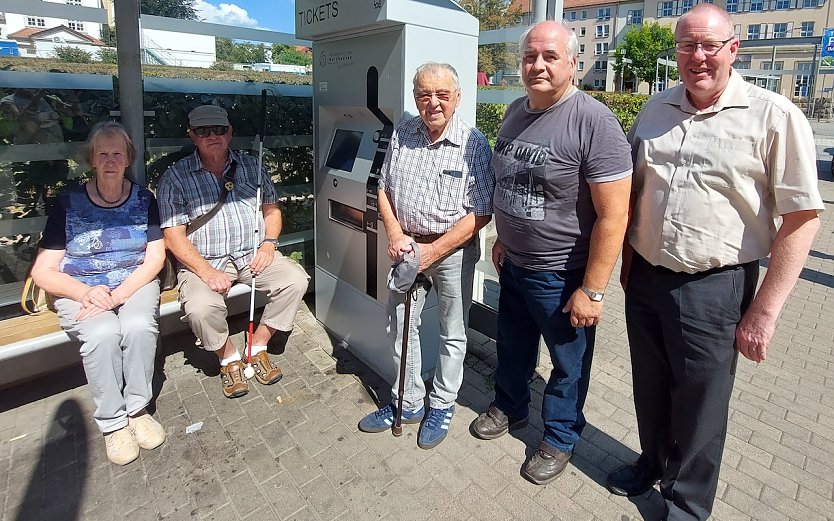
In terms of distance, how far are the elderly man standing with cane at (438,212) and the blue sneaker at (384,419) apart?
0.02m

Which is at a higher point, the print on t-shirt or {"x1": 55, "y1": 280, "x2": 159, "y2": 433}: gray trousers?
the print on t-shirt

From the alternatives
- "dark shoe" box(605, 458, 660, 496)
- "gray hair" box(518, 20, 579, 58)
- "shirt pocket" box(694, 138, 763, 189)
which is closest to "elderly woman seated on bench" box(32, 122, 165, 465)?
"gray hair" box(518, 20, 579, 58)

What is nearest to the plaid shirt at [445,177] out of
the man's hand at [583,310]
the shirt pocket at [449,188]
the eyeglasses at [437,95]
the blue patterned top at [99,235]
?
the shirt pocket at [449,188]

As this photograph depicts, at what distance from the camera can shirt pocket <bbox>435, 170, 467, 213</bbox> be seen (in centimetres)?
234

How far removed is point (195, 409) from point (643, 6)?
195 ft

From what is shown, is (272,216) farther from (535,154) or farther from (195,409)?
(535,154)

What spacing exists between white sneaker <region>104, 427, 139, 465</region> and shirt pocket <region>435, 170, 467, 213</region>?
1839 millimetres

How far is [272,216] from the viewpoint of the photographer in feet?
10.7

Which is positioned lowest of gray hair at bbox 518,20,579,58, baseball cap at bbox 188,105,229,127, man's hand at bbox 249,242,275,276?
man's hand at bbox 249,242,275,276

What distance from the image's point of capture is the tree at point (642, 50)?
159ft

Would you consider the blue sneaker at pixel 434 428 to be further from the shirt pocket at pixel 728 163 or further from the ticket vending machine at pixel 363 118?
the shirt pocket at pixel 728 163

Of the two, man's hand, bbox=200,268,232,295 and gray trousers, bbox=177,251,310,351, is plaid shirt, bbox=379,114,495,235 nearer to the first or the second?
gray trousers, bbox=177,251,310,351

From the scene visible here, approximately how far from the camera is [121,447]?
2475 millimetres

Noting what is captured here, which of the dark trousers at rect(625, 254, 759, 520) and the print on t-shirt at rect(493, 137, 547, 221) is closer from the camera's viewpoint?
the dark trousers at rect(625, 254, 759, 520)
